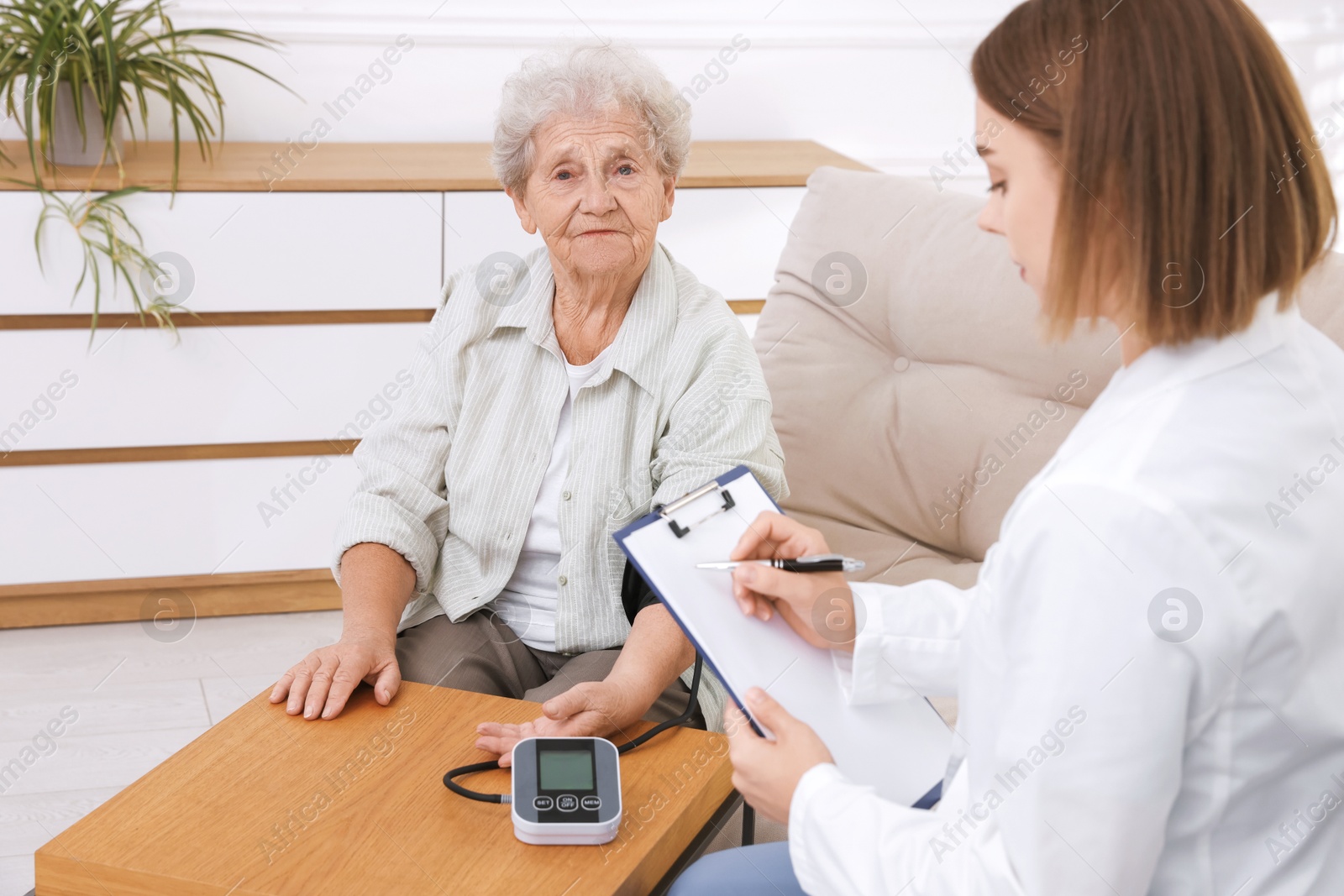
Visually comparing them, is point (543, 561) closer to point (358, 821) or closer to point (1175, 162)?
point (358, 821)

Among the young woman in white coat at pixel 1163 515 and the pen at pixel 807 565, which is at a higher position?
the young woman in white coat at pixel 1163 515

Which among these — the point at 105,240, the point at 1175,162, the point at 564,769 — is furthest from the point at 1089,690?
the point at 105,240

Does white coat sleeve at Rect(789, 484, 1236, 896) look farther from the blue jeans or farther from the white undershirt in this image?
the white undershirt

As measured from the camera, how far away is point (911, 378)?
70.9 inches

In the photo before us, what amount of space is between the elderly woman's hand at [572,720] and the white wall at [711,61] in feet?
6.57

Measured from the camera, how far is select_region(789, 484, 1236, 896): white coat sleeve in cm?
65

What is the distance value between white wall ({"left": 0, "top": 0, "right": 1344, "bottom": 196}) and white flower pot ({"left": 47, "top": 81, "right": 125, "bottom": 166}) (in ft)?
0.98

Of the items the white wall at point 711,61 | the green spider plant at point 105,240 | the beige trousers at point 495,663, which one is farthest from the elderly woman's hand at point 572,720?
the white wall at point 711,61

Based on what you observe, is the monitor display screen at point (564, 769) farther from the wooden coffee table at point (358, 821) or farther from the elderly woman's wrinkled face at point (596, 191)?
the elderly woman's wrinkled face at point (596, 191)

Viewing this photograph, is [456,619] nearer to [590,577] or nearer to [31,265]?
[590,577]

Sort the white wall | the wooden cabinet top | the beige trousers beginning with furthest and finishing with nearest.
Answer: the white wall
the wooden cabinet top
the beige trousers

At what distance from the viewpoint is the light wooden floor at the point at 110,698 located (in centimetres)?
201

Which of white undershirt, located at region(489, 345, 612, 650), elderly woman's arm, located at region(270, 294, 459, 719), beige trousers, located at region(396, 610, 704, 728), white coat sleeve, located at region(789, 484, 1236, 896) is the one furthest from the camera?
white undershirt, located at region(489, 345, 612, 650)

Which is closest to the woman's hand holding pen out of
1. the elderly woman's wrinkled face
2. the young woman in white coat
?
the young woman in white coat
